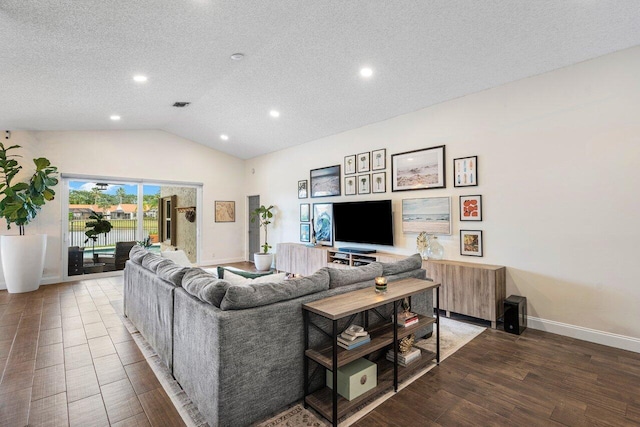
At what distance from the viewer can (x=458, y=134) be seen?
13.9 ft

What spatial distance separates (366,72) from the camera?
387 centimetres

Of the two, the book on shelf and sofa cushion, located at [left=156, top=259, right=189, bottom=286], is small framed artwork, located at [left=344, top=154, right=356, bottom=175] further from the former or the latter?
the book on shelf

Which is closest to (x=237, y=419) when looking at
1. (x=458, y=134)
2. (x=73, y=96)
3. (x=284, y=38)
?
(x=284, y=38)

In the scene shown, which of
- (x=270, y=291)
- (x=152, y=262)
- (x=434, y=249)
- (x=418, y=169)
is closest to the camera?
(x=270, y=291)

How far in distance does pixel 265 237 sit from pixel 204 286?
6028 mm

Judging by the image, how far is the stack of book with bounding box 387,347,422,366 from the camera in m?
2.59

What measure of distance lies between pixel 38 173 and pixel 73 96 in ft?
6.68

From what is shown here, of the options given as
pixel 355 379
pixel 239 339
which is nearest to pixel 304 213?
pixel 355 379

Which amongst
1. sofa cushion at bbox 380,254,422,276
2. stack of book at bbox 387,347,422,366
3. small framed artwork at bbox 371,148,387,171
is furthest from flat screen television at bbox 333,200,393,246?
stack of book at bbox 387,347,422,366

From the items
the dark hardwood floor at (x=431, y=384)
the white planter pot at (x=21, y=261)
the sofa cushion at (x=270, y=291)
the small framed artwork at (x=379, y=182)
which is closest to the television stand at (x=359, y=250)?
the small framed artwork at (x=379, y=182)

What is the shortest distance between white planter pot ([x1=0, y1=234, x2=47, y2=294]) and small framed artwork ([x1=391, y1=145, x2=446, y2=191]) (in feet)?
20.9

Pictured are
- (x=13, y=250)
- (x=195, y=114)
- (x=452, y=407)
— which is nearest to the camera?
(x=452, y=407)

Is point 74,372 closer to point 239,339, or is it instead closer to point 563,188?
point 239,339

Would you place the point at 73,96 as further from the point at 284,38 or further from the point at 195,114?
the point at 284,38
